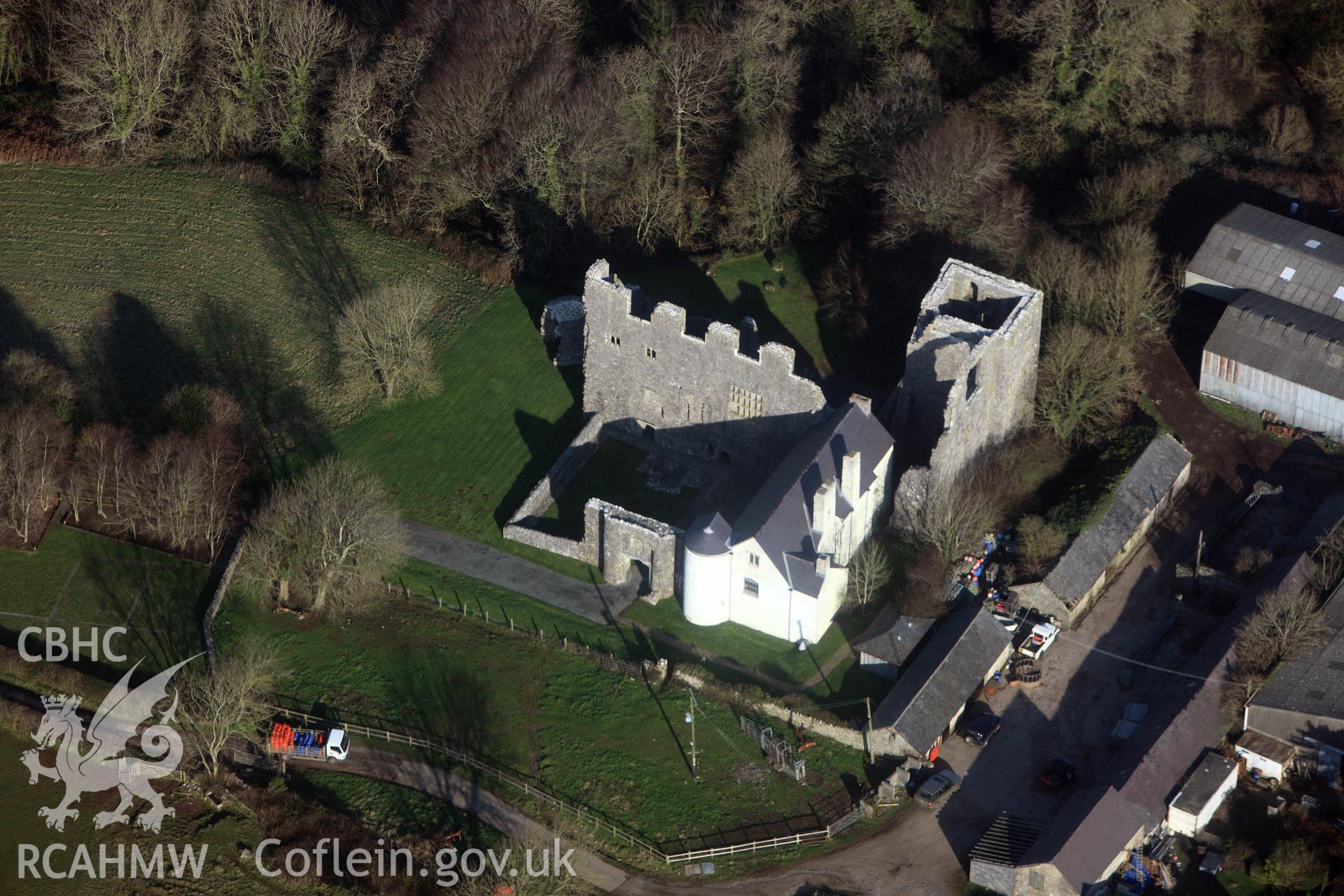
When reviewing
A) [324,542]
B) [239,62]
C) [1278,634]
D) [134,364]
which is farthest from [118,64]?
[1278,634]

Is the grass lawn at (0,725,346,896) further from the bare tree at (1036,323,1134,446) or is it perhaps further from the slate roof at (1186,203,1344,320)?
the slate roof at (1186,203,1344,320)

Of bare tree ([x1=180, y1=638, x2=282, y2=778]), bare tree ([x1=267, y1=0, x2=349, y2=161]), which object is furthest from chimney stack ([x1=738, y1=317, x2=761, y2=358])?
bare tree ([x1=267, y1=0, x2=349, y2=161])

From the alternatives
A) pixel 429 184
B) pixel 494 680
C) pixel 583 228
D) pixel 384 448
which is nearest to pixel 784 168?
pixel 583 228

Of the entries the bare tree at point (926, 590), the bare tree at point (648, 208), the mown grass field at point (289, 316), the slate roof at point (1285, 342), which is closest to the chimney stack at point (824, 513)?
the bare tree at point (926, 590)

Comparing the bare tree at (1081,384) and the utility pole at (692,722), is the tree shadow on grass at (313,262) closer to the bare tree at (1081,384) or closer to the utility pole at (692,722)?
the utility pole at (692,722)

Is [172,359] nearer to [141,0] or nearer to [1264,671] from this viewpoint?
[141,0]

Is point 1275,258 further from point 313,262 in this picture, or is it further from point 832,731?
point 313,262
